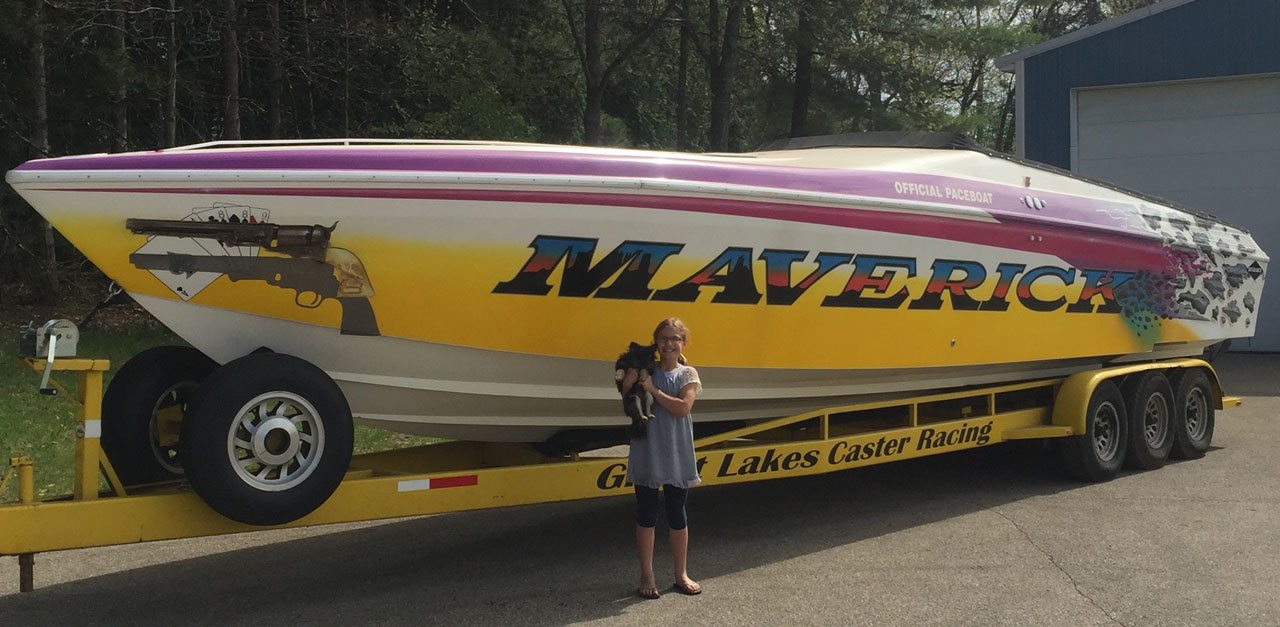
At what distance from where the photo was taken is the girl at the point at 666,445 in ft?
16.7

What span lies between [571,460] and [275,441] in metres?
1.71

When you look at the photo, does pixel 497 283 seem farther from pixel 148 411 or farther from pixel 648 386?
pixel 148 411

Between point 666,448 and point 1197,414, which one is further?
point 1197,414

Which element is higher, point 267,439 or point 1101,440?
point 267,439

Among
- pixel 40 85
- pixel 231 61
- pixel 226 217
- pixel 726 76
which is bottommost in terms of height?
pixel 226 217

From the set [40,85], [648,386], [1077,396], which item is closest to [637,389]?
[648,386]

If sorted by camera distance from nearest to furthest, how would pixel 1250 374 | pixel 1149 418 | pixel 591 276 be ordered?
pixel 591 276 → pixel 1149 418 → pixel 1250 374

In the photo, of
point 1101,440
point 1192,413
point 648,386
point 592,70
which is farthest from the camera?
point 592,70

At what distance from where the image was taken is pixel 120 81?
1602 centimetres

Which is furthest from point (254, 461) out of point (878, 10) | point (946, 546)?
point (878, 10)

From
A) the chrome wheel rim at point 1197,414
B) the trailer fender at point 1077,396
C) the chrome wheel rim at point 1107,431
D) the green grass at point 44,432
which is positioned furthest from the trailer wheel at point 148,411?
the chrome wheel rim at point 1197,414

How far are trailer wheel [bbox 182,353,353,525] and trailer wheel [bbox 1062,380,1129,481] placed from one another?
533 centimetres

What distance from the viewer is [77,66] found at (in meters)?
17.1

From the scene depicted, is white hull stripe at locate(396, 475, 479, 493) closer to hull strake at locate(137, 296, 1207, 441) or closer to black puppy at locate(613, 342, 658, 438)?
hull strake at locate(137, 296, 1207, 441)
